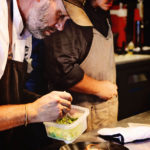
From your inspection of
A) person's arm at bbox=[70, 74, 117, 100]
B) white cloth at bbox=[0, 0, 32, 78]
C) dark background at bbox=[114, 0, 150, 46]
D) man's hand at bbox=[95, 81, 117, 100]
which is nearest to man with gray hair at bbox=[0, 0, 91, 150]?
white cloth at bbox=[0, 0, 32, 78]

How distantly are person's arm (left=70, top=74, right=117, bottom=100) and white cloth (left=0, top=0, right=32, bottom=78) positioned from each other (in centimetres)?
55

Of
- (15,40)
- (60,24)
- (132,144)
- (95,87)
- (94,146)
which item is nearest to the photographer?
(94,146)

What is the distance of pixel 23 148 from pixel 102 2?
1490mm

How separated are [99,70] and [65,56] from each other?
16.4 inches

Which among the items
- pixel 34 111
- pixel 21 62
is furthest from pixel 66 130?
pixel 21 62

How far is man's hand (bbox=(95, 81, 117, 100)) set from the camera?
232 cm

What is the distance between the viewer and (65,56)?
2064 mm

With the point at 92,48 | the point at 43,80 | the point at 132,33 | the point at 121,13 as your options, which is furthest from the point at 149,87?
the point at 43,80

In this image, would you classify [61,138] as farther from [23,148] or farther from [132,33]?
[132,33]

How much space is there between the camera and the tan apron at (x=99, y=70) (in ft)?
7.38

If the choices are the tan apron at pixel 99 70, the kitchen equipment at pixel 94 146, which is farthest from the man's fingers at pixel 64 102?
the tan apron at pixel 99 70

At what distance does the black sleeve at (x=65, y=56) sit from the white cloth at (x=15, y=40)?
0.59 ft

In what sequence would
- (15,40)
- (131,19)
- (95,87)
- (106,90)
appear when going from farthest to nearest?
(131,19) < (106,90) < (95,87) < (15,40)

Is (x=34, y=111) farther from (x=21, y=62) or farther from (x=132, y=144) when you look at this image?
(x=132, y=144)
